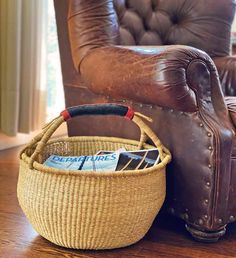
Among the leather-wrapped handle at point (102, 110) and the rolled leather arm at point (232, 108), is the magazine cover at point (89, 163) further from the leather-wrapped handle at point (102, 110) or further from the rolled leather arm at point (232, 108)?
the rolled leather arm at point (232, 108)

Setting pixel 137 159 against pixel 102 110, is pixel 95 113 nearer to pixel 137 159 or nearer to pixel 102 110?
pixel 102 110

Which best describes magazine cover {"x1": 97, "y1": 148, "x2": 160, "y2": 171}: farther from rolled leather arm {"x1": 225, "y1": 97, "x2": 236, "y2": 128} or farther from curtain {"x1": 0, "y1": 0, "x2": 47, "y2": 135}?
curtain {"x1": 0, "y1": 0, "x2": 47, "y2": 135}

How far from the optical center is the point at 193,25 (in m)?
1.76

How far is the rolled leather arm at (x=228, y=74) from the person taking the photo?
5.45ft

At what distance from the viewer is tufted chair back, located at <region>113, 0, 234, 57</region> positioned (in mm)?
1742

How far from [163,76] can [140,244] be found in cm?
47

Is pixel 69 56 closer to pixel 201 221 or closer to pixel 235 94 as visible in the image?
pixel 235 94

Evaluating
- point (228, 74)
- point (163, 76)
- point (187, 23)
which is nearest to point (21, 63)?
point (187, 23)

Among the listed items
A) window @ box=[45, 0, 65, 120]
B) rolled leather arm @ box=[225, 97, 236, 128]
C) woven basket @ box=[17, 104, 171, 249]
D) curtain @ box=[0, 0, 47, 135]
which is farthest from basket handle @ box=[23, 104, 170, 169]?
window @ box=[45, 0, 65, 120]

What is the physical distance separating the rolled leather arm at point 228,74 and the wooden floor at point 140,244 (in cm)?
56

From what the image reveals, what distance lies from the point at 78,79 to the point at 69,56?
10cm

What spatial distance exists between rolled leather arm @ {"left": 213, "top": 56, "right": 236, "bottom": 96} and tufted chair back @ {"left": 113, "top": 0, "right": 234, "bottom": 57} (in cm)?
7

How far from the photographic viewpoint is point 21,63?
6.79 feet

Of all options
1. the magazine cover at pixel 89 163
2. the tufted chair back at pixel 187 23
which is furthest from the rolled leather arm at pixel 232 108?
the tufted chair back at pixel 187 23
